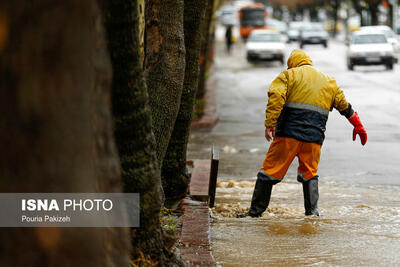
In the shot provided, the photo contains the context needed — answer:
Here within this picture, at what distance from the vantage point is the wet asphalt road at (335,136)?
11008 millimetres

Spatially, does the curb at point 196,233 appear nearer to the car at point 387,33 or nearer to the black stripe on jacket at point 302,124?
the black stripe on jacket at point 302,124

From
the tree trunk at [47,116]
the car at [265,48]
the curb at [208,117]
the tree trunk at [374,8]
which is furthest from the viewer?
the tree trunk at [374,8]

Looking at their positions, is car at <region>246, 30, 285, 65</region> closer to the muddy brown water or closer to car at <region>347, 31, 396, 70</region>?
car at <region>347, 31, 396, 70</region>

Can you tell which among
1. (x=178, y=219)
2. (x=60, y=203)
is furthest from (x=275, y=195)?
(x=60, y=203)

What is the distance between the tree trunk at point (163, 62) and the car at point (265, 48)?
32.9 meters

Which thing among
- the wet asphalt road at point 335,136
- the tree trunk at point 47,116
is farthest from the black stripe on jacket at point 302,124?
the tree trunk at point 47,116

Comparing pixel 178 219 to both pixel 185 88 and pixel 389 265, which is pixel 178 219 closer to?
pixel 185 88

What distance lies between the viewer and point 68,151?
3.00 m

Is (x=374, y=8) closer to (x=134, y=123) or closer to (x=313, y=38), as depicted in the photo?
(x=313, y=38)

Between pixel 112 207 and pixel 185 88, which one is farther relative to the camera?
pixel 185 88

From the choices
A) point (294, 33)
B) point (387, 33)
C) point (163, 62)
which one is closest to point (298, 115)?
point (163, 62)

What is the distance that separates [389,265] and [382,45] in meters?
30.3

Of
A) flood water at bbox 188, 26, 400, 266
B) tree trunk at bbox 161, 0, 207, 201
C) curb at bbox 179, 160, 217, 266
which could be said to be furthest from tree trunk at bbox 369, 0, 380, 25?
tree trunk at bbox 161, 0, 207, 201

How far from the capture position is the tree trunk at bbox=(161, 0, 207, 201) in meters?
7.92
